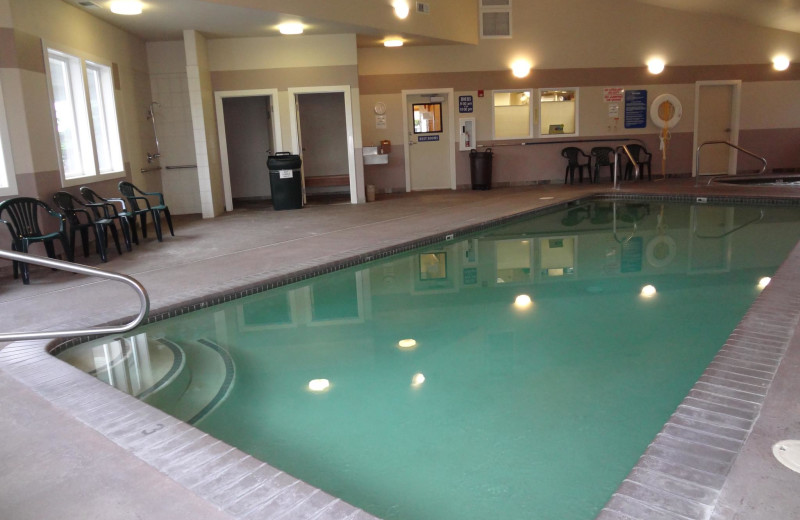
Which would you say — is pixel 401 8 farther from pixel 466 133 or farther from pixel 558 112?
pixel 558 112

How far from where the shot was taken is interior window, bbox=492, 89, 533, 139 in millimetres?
12438

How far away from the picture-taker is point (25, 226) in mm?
5941

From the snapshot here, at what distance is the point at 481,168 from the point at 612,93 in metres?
3.16

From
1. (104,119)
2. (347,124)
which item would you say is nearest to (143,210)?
(104,119)

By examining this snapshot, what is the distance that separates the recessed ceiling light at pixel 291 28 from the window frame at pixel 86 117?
2520 millimetres

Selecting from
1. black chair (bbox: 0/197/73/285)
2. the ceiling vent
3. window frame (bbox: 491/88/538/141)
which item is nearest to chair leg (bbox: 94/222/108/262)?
black chair (bbox: 0/197/73/285)

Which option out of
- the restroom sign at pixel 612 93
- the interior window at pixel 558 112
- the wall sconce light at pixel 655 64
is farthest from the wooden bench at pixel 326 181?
the wall sconce light at pixel 655 64

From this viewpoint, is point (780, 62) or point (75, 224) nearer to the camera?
point (75, 224)

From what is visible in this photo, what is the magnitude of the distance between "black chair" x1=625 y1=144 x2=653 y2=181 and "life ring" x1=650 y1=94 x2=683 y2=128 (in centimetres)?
63

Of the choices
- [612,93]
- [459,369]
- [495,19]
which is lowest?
[459,369]

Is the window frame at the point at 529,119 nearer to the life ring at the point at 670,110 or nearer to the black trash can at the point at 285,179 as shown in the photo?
the life ring at the point at 670,110

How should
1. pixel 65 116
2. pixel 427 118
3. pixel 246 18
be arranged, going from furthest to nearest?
pixel 427 118 < pixel 246 18 < pixel 65 116

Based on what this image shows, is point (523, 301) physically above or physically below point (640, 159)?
below

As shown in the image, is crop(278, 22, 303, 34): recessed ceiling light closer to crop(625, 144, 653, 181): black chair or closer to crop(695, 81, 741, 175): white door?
crop(625, 144, 653, 181): black chair
